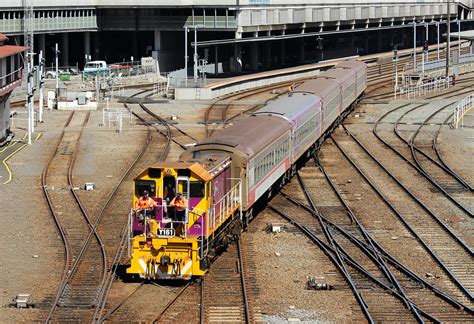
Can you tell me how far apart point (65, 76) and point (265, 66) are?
20.2 metres

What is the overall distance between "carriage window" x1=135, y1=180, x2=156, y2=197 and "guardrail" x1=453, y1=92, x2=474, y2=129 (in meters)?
30.5

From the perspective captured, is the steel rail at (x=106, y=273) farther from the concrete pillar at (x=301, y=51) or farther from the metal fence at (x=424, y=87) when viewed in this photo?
the concrete pillar at (x=301, y=51)

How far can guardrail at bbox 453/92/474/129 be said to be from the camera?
167 feet

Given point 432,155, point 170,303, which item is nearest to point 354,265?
point 170,303

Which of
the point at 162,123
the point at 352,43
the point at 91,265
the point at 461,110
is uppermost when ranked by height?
the point at 352,43

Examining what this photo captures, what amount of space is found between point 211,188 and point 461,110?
35.9m

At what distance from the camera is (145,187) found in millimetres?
21703

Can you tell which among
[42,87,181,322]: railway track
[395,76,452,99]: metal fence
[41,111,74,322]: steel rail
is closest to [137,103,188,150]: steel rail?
[41,111,74,322]: steel rail

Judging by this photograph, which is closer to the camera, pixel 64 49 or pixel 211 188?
pixel 211 188

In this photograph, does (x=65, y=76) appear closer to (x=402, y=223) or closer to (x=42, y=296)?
(x=402, y=223)

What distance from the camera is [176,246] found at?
2116cm

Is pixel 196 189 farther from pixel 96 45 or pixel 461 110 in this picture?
pixel 96 45

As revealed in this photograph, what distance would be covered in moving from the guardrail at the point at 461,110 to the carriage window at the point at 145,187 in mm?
30474

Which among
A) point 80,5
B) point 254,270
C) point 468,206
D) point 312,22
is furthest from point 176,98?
point 254,270
